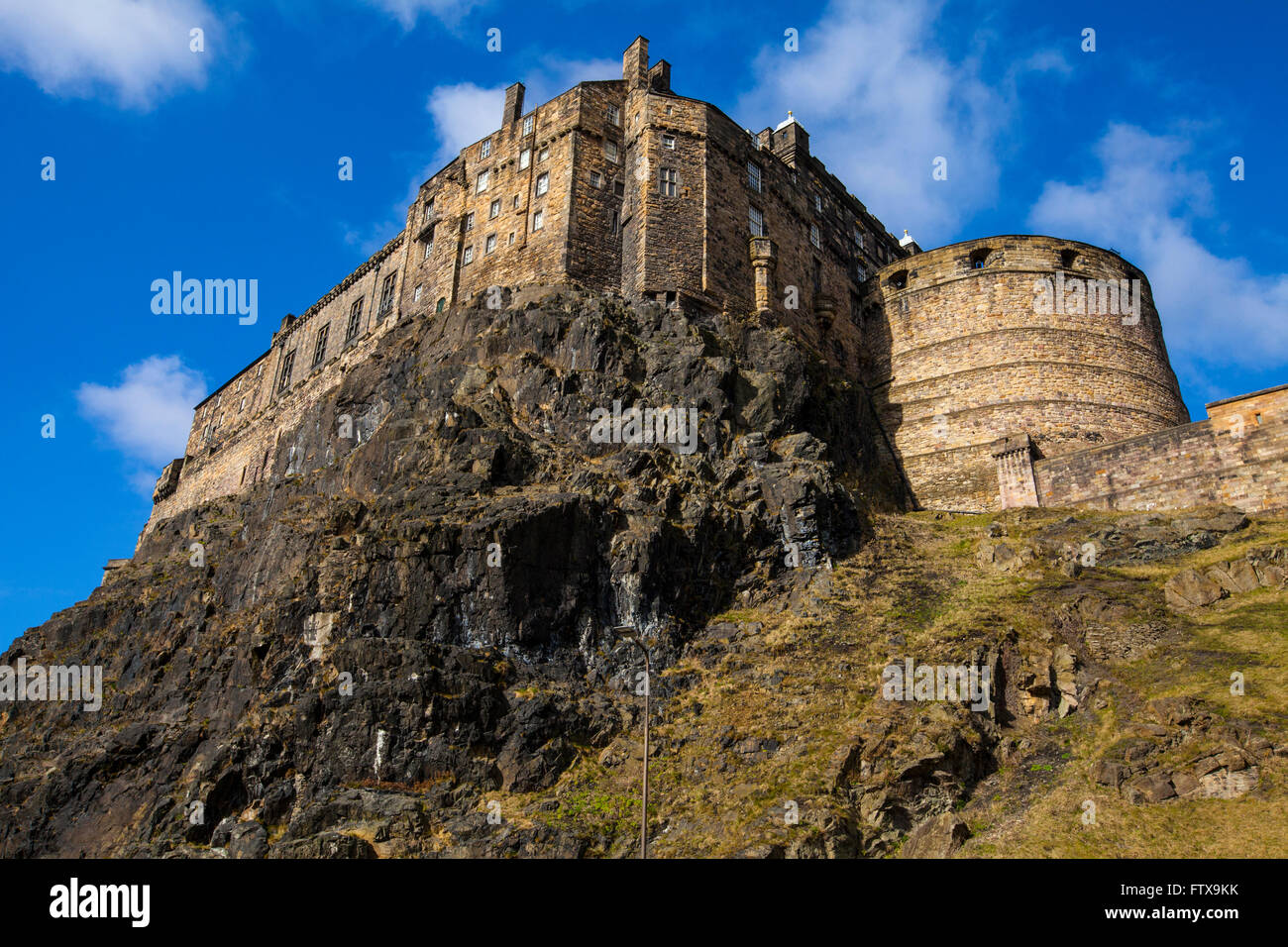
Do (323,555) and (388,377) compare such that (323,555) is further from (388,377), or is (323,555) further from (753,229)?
(753,229)

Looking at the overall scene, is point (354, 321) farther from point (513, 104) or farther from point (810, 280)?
point (810, 280)

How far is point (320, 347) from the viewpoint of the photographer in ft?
171

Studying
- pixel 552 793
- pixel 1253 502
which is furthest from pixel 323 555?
pixel 1253 502

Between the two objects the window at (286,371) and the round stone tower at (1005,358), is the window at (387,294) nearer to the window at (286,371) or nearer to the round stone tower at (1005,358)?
the window at (286,371)

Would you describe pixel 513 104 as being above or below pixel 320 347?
above

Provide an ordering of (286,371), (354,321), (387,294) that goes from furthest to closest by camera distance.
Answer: (286,371) < (354,321) < (387,294)

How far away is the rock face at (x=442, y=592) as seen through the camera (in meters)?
22.5

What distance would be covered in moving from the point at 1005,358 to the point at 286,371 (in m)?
38.1

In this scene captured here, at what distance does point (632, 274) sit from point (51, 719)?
81.5ft

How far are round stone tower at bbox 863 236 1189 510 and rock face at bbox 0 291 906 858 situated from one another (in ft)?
18.1

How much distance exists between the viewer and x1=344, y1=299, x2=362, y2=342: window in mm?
48938

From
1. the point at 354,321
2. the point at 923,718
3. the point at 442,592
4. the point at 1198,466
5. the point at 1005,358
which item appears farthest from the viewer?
the point at 354,321

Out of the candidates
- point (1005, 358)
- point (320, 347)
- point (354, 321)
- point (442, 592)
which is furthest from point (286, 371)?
point (1005, 358)

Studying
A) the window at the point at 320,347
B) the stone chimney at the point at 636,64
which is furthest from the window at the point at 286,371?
the stone chimney at the point at 636,64
